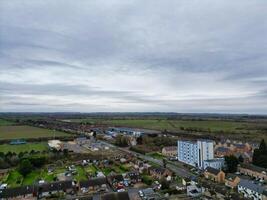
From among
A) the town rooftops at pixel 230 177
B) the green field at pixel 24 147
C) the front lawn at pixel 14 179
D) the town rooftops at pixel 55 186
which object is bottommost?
the front lawn at pixel 14 179

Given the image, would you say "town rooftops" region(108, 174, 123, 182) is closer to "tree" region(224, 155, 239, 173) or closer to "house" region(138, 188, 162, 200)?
"house" region(138, 188, 162, 200)

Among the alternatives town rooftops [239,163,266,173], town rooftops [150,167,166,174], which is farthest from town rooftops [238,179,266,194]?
town rooftops [150,167,166,174]

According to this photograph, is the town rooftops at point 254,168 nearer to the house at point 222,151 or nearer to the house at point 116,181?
the house at point 222,151

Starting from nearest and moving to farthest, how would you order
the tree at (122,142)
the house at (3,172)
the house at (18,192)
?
the house at (18,192), the house at (3,172), the tree at (122,142)

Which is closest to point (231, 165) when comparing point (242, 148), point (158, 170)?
point (158, 170)

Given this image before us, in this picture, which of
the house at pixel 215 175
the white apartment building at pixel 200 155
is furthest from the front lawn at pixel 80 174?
the white apartment building at pixel 200 155

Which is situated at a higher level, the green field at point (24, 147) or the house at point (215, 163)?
the house at point (215, 163)

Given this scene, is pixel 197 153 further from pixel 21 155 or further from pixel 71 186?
pixel 21 155
